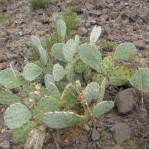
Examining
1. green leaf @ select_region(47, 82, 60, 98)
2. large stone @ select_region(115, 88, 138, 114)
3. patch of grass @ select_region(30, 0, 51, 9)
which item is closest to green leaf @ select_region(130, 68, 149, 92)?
large stone @ select_region(115, 88, 138, 114)

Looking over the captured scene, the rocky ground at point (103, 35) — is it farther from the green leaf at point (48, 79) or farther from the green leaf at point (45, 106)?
the green leaf at point (48, 79)

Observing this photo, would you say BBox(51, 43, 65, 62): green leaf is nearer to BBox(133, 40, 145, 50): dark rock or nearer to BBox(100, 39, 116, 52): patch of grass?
BBox(100, 39, 116, 52): patch of grass

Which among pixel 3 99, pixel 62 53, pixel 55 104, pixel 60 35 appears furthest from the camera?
pixel 60 35

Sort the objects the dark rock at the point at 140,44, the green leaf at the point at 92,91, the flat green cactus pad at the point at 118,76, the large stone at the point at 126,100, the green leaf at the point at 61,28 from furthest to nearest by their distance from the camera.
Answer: the dark rock at the point at 140,44, the green leaf at the point at 61,28, the flat green cactus pad at the point at 118,76, the large stone at the point at 126,100, the green leaf at the point at 92,91

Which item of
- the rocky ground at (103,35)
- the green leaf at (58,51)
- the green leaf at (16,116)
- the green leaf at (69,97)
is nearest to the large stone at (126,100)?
the rocky ground at (103,35)

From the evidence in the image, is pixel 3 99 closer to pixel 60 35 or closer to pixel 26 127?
pixel 26 127

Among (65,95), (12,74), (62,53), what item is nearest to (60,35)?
(62,53)

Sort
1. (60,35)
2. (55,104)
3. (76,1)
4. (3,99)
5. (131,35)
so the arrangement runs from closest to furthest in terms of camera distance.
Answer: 1. (55,104)
2. (3,99)
3. (60,35)
4. (131,35)
5. (76,1)

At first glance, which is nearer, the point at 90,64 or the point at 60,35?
the point at 90,64
